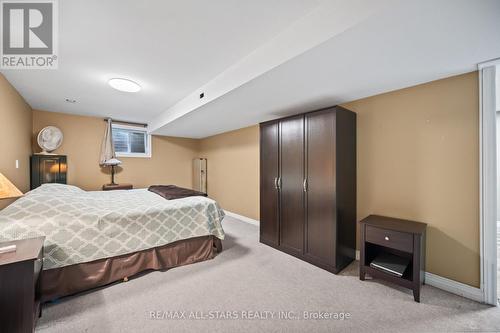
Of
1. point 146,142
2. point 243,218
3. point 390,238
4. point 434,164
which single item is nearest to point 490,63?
point 434,164

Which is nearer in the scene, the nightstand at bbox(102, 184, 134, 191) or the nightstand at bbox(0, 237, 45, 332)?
the nightstand at bbox(0, 237, 45, 332)

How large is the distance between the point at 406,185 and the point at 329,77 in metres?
1.54

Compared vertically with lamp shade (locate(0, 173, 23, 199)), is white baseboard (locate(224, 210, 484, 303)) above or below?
below

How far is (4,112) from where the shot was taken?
2.34m

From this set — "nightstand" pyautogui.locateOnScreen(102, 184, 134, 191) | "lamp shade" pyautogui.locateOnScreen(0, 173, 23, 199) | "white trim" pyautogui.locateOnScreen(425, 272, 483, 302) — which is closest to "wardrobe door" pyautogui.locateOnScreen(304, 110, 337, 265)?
"white trim" pyautogui.locateOnScreen(425, 272, 483, 302)

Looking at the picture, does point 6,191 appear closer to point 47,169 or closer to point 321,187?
point 321,187

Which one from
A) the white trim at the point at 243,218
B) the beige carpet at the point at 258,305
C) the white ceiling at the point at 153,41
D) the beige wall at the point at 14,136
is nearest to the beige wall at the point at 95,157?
the beige wall at the point at 14,136

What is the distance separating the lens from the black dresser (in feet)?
11.2

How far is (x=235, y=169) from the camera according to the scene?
4.73 metres

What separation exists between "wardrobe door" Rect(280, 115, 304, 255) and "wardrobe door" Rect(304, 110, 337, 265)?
0.36ft

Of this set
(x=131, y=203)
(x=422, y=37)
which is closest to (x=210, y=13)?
(x=422, y=37)

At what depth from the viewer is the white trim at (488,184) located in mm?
1715

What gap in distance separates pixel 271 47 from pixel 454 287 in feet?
9.57

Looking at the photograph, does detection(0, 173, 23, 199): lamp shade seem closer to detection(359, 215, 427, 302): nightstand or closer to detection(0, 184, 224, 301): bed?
detection(0, 184, 224, 301): bed
